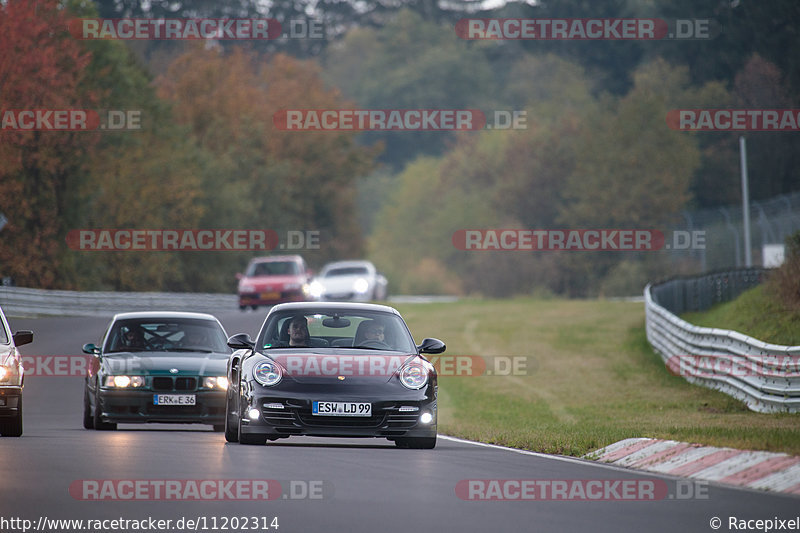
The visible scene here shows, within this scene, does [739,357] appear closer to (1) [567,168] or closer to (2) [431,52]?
(1) [567,168]

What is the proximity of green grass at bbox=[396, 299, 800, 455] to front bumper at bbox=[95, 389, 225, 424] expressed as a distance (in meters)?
3.09

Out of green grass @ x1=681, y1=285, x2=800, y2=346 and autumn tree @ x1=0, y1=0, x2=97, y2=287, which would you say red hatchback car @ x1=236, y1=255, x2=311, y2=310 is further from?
green grass @ x1=681, y1=285, x2=800, y2=346

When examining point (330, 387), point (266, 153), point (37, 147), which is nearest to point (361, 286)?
point (37, 147)

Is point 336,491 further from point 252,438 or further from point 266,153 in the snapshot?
point 266,153

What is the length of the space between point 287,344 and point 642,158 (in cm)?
7490

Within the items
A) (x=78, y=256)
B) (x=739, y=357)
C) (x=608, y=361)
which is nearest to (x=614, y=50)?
(x=78, y=256)

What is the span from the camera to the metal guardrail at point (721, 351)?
70.6 ft

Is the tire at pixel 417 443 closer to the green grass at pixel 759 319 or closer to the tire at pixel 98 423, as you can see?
the tire at pixel 98 423

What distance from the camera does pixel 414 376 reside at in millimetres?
15344

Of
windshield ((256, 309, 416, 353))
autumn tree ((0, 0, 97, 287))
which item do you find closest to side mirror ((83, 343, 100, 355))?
windshield ((256, 309, 416, 353))

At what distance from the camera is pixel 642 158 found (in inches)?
3504

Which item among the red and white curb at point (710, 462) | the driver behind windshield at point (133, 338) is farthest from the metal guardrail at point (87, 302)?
the red and white curb at point (710, 462)

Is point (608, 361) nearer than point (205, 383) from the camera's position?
No

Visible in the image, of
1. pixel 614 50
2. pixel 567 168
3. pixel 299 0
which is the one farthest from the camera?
pixel 299 0
